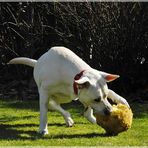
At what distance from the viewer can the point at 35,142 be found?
6.56 m

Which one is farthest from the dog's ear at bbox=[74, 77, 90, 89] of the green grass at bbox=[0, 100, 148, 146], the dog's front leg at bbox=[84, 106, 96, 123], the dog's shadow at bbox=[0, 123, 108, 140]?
the dog's front leg at bbox=[84, 106, 96, 123]

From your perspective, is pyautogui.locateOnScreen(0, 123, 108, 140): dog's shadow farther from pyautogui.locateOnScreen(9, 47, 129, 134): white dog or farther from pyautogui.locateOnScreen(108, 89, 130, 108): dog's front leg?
pyautogui.locateOnScreen(108, 89, 130, 108): dog's front leg

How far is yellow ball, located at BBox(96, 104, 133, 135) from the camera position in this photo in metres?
6.86

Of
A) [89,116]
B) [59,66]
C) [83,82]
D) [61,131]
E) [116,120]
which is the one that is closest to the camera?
[83,82]

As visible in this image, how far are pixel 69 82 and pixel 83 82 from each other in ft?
1.72

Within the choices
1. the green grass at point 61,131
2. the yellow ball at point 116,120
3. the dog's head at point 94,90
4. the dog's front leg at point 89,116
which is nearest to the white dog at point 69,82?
the dog's head at point 94,90

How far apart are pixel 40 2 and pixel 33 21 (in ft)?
1.57

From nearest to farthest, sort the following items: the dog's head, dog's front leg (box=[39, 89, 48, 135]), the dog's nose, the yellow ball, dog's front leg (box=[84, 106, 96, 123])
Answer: the dog's head
the dog's nose
the yellow ball
dog's front leg (box=[39, 89, 48, 135])
dog's front leg (box=[84, 106, 96, 123])

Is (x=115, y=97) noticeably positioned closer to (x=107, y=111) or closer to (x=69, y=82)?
(x=107, y=111)

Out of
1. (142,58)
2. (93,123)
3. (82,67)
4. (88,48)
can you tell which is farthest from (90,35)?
(82,67)

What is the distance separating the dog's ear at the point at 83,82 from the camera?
6.42 meters

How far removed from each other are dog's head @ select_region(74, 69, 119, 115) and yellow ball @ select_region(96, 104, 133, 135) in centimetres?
16

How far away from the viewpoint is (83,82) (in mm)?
6422

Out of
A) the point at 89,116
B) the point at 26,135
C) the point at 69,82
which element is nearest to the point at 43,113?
the point at 26,135
